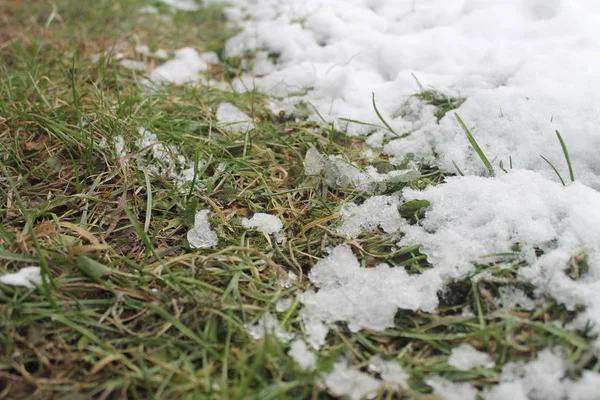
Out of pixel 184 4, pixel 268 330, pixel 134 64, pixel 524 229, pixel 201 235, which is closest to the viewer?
pixel 268 330

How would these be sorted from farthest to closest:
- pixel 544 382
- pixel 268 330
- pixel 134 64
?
pixel 134 64, pixel 268 330, pixel 544 382

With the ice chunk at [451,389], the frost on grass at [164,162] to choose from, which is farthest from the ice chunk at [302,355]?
the frost on grass at [164,162]

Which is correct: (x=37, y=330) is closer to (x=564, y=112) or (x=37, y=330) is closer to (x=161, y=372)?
(x=161, y=372)

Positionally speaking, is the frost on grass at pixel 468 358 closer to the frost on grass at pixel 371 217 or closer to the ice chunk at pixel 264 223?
the frost on grass at pixel 371 217

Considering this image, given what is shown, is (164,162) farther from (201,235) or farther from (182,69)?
(182,69)

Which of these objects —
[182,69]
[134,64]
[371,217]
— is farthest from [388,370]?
[134,64]

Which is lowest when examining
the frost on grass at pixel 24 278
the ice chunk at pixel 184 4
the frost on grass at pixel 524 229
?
the frost on grass at pixel 24 278

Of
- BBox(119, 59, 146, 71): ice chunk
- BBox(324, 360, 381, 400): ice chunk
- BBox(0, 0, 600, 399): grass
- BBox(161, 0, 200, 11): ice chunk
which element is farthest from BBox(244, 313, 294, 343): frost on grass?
BBox(161, 0, 200, 11): ice chunk

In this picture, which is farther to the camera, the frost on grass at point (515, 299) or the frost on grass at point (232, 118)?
the frost on grass at point (232, 118)
